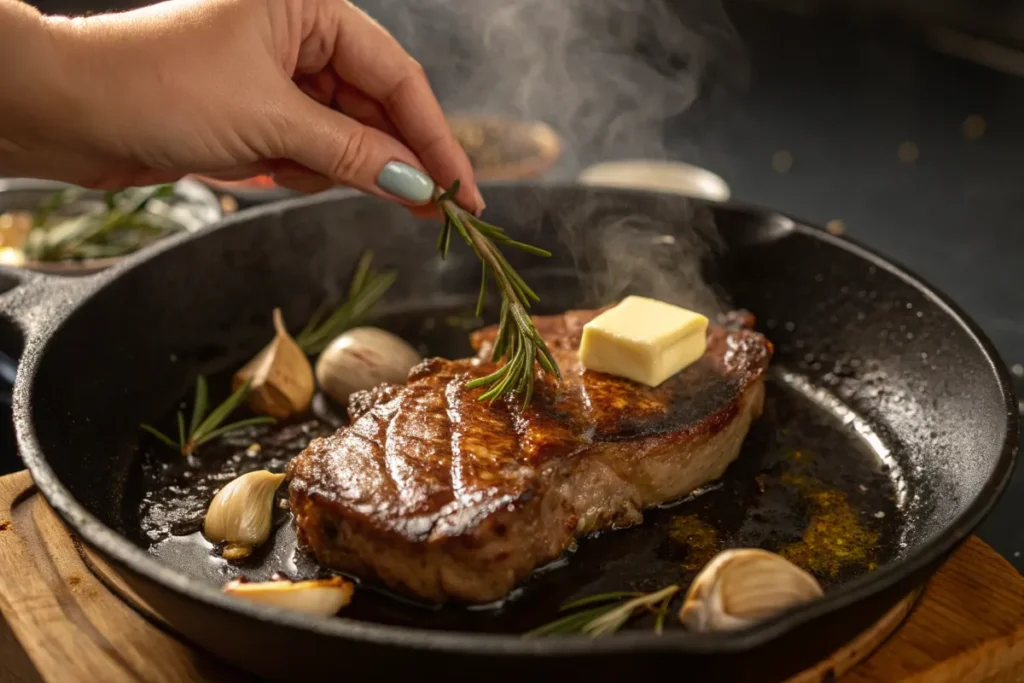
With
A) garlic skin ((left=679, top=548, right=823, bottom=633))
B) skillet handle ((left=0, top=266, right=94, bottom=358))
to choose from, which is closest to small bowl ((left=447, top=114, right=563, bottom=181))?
skillet handle ((left=0, top=266, right=94, bottom=358))

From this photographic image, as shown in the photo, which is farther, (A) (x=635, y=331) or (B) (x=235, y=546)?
(A) (x=635, y=331)

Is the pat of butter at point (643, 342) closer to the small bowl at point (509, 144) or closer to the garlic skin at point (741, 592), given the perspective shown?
the garlic skin at point (741, 592)

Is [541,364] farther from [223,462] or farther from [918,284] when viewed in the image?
[918,284]

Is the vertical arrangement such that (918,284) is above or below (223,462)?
above

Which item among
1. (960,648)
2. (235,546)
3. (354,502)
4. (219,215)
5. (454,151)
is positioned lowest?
(960,648)

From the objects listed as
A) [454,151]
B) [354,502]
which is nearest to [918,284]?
[454,151]

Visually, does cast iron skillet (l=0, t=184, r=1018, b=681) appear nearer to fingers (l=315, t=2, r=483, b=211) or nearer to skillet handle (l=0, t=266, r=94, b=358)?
skillet handle (l=0, t=266, r=94, b=358)
